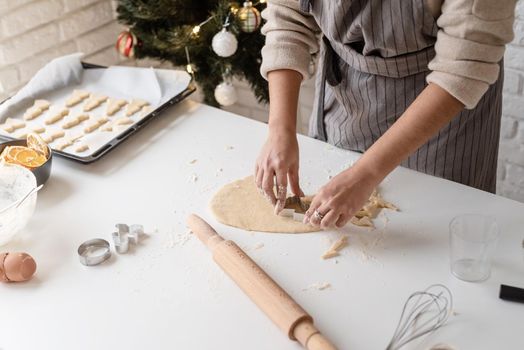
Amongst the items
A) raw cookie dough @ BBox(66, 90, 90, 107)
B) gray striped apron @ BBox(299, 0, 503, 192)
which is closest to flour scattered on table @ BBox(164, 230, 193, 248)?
gray striped apron @ BBox(299, 0, 503, 192)

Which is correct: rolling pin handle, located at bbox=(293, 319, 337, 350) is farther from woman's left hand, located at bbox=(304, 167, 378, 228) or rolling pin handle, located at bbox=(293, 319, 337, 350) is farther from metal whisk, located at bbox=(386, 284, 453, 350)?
woman's left hand, located at bbox=(304, 167, 378, 228)

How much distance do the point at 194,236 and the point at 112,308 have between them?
193 millimetres

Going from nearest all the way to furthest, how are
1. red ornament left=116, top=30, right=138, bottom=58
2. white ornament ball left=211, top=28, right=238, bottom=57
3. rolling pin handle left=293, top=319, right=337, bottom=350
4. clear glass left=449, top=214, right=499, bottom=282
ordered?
rolling pin handle left=293, top=319, right=337, bottom=350, clear glass left=449, top=214, right=499, bottom=282, white ornament ball left=211, top=28, right=238, bottom=57, red ornament left=116, top=30, right=138, bottom=58

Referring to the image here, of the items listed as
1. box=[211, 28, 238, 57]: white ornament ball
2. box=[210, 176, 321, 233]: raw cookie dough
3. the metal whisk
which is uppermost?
box=[211, 28, 238, 57]: white ornament ball

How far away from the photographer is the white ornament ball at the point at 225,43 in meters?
1.69

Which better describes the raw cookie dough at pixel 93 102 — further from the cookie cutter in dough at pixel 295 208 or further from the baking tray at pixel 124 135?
the cookie cutter in dough at pixel 295 208

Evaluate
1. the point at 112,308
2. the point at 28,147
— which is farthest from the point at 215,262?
the point at 28,147

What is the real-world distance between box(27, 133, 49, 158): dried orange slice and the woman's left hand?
0.55m

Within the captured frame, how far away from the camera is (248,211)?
1.14m

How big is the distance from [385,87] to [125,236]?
22.4 inches

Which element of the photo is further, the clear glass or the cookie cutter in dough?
the cookie cutter in dough

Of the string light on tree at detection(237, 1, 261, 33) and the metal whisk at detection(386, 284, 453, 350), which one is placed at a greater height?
the string light on tree at detection(237, 1, 261, 33)

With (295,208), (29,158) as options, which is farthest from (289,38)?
(29,158)

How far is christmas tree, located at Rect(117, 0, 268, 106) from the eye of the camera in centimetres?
175
